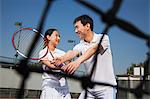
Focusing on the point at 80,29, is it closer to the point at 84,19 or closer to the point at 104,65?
the point at 84,19

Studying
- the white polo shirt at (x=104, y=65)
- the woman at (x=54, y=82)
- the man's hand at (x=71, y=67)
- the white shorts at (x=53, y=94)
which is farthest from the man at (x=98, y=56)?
the white shorts at (x=53, y=94)

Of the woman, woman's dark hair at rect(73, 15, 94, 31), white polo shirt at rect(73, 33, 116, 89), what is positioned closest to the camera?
woman's dark hair at rect(73, 15, 94, 31)

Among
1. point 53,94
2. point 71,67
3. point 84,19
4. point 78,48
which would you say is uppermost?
point 84,19

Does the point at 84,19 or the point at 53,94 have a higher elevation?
the point at 84,19

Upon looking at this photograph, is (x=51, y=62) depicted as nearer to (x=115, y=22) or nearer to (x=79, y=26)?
(x=79, y=26)

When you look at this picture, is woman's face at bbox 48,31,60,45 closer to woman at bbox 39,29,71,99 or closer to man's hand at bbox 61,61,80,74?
woman at bbox 39,29,71,99

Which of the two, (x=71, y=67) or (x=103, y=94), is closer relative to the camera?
(x=71, y=67)

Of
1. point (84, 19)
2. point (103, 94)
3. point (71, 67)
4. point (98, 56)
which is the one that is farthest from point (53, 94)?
point (71, 67)

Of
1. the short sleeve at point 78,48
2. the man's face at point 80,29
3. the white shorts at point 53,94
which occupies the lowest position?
the white shorts at point 53,94

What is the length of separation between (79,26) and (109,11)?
1.01 meters

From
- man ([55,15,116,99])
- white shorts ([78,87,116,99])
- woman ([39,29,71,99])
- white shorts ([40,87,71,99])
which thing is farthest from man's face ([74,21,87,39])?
white shorts ([40,87,71,99])

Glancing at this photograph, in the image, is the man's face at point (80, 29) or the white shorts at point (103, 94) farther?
the white shorts at point (103, 94)

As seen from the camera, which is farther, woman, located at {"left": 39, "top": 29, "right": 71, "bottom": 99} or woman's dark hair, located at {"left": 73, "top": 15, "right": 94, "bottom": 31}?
woman, located at {"left": 39, "top": 29, "right": 71, "bottom": 99}

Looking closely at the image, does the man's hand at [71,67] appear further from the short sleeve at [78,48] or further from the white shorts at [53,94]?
the white shorts at [53,94]
